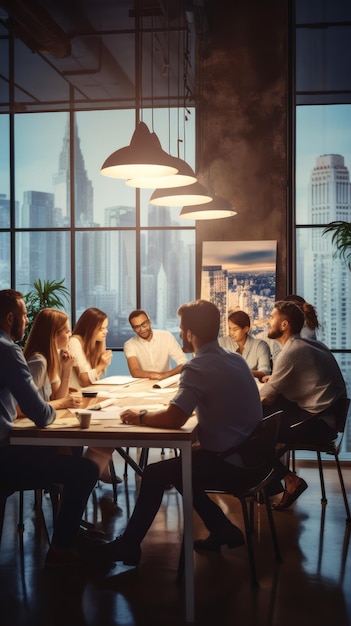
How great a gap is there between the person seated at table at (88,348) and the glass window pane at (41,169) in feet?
9.58

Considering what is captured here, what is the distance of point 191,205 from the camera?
18.6 feet

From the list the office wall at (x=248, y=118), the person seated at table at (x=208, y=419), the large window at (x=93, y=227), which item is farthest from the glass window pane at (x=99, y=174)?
the person seated at table at (x=208, y=419)

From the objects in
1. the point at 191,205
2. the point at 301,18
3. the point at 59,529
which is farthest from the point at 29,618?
the point at 301,18

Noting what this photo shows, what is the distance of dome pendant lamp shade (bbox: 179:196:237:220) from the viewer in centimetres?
562

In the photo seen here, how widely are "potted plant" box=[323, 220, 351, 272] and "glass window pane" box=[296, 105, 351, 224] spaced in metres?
0.27

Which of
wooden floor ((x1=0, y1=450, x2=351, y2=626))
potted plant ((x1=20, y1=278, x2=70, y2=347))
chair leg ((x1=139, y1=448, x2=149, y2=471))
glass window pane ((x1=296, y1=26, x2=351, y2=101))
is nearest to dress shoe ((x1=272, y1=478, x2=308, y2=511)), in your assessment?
wooden floor ((x1=0, y1=450, x2=351, y2=626))

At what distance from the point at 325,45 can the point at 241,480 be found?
5550 millimetres

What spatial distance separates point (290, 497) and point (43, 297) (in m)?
4.03

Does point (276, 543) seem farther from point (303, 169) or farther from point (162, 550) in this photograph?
point (303, 169)

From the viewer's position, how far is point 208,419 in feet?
11.5

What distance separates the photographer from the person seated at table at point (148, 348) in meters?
6.36

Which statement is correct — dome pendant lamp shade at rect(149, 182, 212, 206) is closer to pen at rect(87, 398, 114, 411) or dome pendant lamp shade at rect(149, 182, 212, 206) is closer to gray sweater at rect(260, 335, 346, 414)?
gray sweater at rect(260, 335, 346, 414)

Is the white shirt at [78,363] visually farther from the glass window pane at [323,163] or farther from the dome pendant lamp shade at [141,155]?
the glass window pane at [323,163]

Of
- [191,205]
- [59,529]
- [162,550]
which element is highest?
[191,205]
